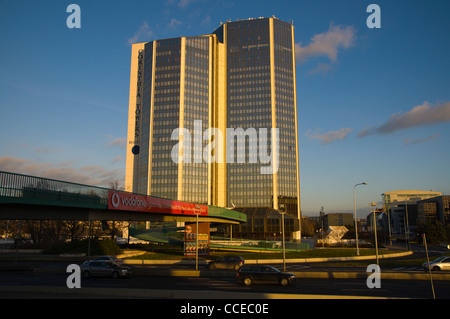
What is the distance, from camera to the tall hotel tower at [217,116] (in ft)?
432

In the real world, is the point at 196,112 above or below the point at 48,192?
above

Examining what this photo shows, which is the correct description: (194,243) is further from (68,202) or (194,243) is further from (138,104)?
(138,104)

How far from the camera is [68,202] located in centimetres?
2844

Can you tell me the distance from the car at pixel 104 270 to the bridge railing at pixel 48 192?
17.4 feet

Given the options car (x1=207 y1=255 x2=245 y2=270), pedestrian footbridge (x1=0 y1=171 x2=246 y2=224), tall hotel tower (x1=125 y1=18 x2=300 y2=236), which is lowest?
car (x1=207 y1=255 x2=245 y2=270)

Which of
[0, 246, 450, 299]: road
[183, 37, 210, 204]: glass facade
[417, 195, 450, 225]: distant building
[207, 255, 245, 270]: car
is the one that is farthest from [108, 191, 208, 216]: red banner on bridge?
[417, 195, 450, 225]: distant building

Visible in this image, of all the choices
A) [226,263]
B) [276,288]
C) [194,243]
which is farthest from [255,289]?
[194,243]

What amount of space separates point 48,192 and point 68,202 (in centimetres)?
233

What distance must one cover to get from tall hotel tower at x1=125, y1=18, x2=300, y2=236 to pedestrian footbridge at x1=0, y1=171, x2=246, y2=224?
87579mm

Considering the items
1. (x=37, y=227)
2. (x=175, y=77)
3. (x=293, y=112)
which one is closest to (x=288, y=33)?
(x=293, y=112)

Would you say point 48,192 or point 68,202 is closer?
point 48,192

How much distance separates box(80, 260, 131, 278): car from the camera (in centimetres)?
2909

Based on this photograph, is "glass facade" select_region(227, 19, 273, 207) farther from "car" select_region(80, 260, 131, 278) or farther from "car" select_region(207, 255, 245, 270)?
"car" select_region(80, 260, 131, 278)
